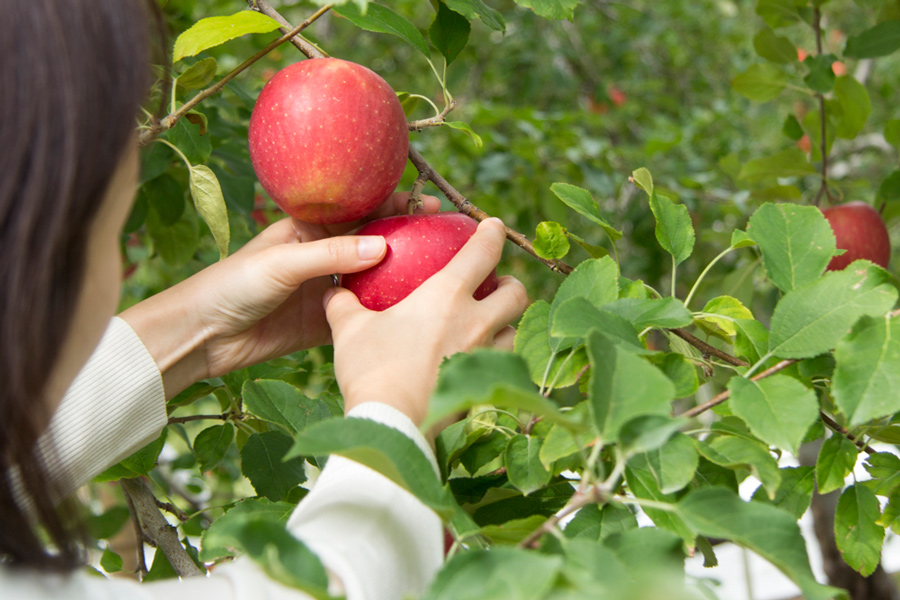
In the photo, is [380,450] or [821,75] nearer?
[380,450]

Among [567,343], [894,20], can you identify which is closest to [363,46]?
[894,20]

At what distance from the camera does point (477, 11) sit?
2.09 feet

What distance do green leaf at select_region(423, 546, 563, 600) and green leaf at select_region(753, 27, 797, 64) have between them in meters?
1.07

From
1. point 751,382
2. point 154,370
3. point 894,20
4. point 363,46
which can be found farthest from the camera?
point 363,46

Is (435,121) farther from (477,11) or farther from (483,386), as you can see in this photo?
(483,386)

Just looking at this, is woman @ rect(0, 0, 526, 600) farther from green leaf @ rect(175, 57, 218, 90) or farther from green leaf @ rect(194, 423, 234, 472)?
green leaf @ rect(194, 423, 234, 472)

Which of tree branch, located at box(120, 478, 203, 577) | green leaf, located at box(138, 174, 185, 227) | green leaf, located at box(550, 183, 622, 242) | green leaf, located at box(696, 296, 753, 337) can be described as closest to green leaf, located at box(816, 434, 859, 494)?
green leaf, located at box(696, 296, 753, 337)

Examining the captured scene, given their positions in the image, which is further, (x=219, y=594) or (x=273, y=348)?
(x=273, y=348)

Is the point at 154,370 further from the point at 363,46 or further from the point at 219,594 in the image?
the point at 363,46

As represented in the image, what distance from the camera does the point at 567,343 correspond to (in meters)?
0.51

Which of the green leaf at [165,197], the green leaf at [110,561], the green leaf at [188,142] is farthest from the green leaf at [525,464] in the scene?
the green leaf at [165,197]

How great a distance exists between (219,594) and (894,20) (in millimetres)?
1164

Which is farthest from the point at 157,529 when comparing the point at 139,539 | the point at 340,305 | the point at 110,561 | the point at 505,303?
the point at 505,303

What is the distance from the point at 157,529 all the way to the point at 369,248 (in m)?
0.38
